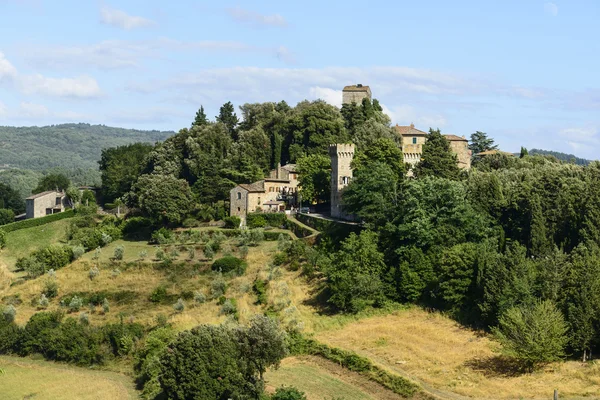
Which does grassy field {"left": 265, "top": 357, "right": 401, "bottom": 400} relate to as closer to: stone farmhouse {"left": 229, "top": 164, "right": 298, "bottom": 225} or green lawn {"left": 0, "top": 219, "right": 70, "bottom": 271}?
stone farmhouse {"left": 229, "top": 164, "right": 298, "bottom": 225}

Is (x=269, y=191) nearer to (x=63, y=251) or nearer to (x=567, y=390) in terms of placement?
(x=63, y=251)

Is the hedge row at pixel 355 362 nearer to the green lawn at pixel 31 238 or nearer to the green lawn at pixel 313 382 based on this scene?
the green lawn at pixel 313 382

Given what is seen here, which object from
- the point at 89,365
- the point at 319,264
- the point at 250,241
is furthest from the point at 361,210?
the point at 89,365

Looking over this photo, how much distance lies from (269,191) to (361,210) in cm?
1809

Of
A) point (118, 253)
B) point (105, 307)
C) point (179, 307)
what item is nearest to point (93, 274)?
point (118, 253)

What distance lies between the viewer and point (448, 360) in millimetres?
42000

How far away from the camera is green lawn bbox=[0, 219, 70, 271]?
2980 inches

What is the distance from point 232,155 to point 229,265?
22.5 meters

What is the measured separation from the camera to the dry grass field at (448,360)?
37406 millimetres

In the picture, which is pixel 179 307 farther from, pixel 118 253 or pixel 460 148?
pixel 460 148

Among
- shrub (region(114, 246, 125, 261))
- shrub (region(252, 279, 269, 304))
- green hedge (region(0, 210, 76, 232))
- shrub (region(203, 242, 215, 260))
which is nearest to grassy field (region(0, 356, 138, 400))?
shrub (region(252, 279, 269, 304))

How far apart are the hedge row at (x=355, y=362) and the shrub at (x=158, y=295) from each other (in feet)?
45.1

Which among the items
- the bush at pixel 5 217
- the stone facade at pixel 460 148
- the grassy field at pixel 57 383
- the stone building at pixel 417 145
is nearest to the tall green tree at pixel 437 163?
the stone building at pixel 417 145

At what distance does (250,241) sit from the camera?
66.6m
